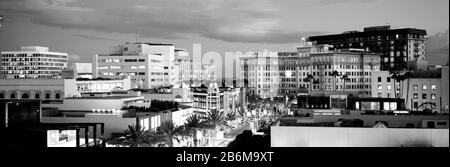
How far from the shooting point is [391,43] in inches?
3391

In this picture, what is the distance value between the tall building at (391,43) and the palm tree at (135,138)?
68.8 m

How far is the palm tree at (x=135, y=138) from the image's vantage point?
2056cm

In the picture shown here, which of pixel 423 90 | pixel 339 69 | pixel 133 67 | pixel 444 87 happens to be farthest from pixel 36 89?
pixel 339 69

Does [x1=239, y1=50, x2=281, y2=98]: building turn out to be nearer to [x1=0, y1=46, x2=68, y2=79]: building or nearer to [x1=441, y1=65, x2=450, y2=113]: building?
[x1=0, y1=46, x2=68, y2=79]: building

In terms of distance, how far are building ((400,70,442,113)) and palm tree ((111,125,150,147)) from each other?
24727 millimetres

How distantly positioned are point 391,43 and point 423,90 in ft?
161

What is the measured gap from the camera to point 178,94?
45469mm

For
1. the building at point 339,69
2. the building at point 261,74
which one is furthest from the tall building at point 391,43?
the building at point 261,74

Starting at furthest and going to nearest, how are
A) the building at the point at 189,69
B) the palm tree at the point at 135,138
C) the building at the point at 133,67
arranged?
the building at the point at 189,69, the building at the point at 133,67, the palm tree at the point at 135,138

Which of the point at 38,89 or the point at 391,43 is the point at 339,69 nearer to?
the point at 391,43

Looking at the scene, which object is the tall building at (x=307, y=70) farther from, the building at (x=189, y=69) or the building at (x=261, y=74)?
the building at (x=189, y=69)
